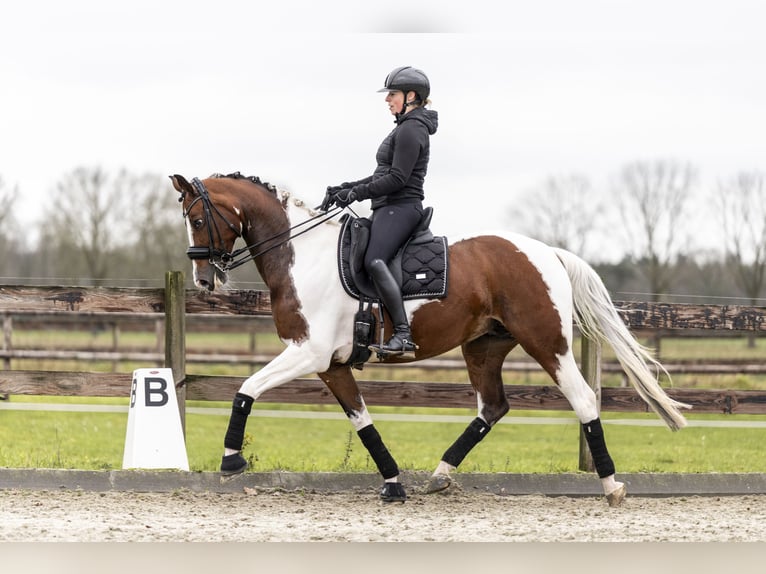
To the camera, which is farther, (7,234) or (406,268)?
(7,234)

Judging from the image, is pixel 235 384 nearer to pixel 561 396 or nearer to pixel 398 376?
pixel 561 396

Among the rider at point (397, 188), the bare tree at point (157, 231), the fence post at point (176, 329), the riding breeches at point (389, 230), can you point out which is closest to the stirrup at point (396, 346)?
the rider at point (397, 188)

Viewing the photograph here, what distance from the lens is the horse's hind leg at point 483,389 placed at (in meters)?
7.11

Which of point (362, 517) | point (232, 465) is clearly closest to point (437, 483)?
point (362, 517)

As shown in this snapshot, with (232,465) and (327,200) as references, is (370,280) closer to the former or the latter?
(327,200)

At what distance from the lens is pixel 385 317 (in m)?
6.74

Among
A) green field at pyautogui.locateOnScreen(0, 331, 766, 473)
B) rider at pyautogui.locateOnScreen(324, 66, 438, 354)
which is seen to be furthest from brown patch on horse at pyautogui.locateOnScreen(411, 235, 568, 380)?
green field at pyautogui.locateOnScreen(0, 331, 766, 473)

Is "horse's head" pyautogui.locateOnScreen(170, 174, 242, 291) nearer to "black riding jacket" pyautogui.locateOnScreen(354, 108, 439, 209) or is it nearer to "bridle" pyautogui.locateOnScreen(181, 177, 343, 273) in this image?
"bridle" pyautogui.locateOnScreen(181, 177, 343, 273)

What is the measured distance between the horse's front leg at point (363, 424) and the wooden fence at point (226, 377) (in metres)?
0.87

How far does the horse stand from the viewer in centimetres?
668

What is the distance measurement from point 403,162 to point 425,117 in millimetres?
400

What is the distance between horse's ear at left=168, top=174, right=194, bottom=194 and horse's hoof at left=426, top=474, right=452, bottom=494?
2645 mm

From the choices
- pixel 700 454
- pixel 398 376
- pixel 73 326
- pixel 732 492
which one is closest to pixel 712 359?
pixel 398 376

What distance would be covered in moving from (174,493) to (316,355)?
1.49m
